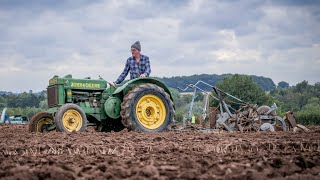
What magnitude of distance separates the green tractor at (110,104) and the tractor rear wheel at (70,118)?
0.8 inches

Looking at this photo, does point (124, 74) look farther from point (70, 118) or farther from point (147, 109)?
point (70, 118)

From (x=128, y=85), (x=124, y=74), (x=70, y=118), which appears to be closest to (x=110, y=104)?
(x=128, y=85)

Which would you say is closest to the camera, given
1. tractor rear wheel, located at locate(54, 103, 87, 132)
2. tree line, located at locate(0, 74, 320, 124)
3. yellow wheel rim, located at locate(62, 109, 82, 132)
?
tractor rear wheel, located at locate(54, 103, 87, 132)

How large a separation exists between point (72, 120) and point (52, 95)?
1.32 metres

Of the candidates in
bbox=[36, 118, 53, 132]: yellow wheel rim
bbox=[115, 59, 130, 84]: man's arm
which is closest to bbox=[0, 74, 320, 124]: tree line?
bbox=[115, 59, 130, 84]: man's arm

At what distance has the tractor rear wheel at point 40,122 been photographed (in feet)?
38.3

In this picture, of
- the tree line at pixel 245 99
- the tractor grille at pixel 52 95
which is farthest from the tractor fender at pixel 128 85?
the tree line at pixel 245 99

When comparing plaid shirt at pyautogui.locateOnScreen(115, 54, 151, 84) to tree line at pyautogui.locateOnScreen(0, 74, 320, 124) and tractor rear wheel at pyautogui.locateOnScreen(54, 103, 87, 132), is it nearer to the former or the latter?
tractor rear wheel at pyautogui.locateOnScreen(54, 103, 87, 132)

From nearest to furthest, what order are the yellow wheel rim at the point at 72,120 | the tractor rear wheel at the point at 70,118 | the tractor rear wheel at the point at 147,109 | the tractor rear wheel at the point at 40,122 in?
the tractor rear wheel at the point at 70,118 → the yellow wheel rim at the point at 72,120 → the tractor rear wheel at the point at 147,109 → the tractor rear wheel at the point at 40,122

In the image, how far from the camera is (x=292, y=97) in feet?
215

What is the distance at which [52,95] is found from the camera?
39.4 ft

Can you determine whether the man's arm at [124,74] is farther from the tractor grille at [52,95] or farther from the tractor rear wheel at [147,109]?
the tractor grille at [52,95]

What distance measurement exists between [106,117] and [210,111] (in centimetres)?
316

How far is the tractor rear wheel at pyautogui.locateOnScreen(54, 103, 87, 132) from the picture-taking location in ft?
35.3
